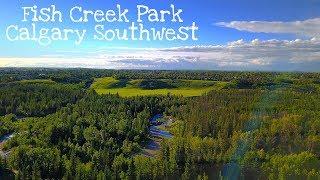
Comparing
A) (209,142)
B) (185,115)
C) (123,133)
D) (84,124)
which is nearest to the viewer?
(209,142)

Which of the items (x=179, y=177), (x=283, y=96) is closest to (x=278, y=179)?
(x=179, y=177)

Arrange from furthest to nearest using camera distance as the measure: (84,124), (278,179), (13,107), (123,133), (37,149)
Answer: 1. (13,107)
2. (84,124)
3. (123,133)
4. (37,149)
5. (278,179)

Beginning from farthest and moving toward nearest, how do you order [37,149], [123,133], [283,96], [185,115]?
[283,96] < [185,115] < [123,133] < [37,149]

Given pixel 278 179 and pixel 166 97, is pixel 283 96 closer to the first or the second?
pixel 166 97

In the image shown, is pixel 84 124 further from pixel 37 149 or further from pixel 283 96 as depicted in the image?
pixel 283 96

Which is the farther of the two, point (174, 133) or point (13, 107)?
point (13, 107)

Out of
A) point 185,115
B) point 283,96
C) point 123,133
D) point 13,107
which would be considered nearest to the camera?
point 123,133

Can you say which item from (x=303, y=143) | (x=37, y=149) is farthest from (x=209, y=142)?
(x=37, y=149)
